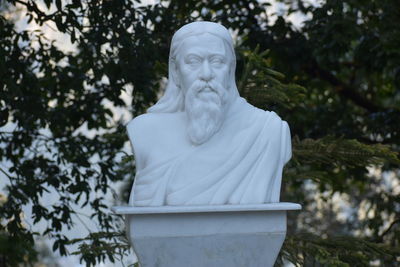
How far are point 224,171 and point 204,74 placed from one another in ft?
1.83

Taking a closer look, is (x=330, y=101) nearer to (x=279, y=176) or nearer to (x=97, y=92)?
(x=97, y=92)

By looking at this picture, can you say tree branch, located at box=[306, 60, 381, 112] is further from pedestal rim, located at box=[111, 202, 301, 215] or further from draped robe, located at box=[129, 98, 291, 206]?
pedestal rim, located at box=[111, 202, 301, 215]

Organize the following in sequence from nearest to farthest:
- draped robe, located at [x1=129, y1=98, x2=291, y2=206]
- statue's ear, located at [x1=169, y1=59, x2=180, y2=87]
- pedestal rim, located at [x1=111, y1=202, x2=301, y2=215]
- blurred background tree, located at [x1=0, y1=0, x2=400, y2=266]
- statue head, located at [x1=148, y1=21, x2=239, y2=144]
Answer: pedestal rim, located at [x1=111, y1=202, x2=301, y2=215] → draped robe, located at [x1=129, y1=98, x2=291, y2=206] → statue head, located at [x1=148, y1=21, x2=239, y2=144] → statue's ear, located at [x1=169, y1=59, x2=180, y2=87] → blurred background tree, located at [x1=0, y1=0, x2=400, y2=266]

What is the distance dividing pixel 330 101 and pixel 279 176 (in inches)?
243

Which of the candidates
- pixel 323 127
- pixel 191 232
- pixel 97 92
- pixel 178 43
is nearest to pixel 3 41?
pixel 97 92

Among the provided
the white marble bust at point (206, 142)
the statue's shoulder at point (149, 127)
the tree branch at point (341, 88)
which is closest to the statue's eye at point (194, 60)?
the white marble bust at point (206, 142)

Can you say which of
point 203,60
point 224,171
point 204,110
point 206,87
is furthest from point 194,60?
point 224,171

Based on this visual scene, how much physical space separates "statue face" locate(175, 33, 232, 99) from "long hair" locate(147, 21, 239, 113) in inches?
1.5

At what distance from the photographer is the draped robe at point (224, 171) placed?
4.49 meters

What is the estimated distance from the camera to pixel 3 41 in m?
6.58

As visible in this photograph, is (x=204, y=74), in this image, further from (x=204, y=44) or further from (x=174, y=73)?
(x=174, y=73)

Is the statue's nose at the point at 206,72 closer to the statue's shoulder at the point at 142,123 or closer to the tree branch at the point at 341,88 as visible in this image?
the statue's shoulder at the point at 142,123

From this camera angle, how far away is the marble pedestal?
4.40 meters

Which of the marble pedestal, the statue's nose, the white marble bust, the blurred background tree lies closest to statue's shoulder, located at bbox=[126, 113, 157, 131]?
the white marble bust
